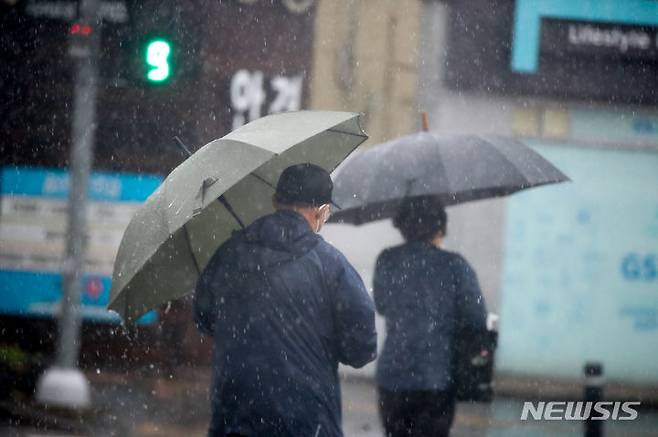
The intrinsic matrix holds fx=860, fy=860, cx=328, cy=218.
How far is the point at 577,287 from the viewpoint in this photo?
1037cm

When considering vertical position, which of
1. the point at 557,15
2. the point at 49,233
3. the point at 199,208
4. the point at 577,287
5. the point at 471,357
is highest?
the point at 557,15

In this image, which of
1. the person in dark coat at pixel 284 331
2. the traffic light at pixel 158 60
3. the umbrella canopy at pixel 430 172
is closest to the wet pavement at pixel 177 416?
the traffic light at pixel 158 60

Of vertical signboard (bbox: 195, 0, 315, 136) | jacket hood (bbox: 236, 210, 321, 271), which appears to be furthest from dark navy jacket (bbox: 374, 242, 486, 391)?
vertical signboard (bbox: 195, 0, 315, 136)

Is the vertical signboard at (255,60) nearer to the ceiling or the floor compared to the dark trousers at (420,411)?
nearer to the ceiling

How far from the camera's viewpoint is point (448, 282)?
4.18m

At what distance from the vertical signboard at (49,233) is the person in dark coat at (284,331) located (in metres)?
7.58

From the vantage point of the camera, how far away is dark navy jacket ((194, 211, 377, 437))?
2844 mm

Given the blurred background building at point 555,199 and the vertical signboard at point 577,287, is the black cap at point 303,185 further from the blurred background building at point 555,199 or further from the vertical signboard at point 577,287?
the vertical signboard at point 577,287

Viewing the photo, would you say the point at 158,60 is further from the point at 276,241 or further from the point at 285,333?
the point at 285,333

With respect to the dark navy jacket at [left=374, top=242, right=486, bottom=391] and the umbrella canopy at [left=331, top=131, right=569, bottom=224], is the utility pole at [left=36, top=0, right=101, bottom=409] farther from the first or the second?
the dark navy jacket at [left=374, top=242, right=486, bottom=391]

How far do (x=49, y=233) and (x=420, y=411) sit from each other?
7.24m

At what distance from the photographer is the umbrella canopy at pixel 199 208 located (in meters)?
2.94

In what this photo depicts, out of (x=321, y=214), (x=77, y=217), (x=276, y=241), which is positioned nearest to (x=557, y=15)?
(x=77, y=217)

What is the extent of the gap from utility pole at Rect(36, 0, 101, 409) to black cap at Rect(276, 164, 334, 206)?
5.29m
